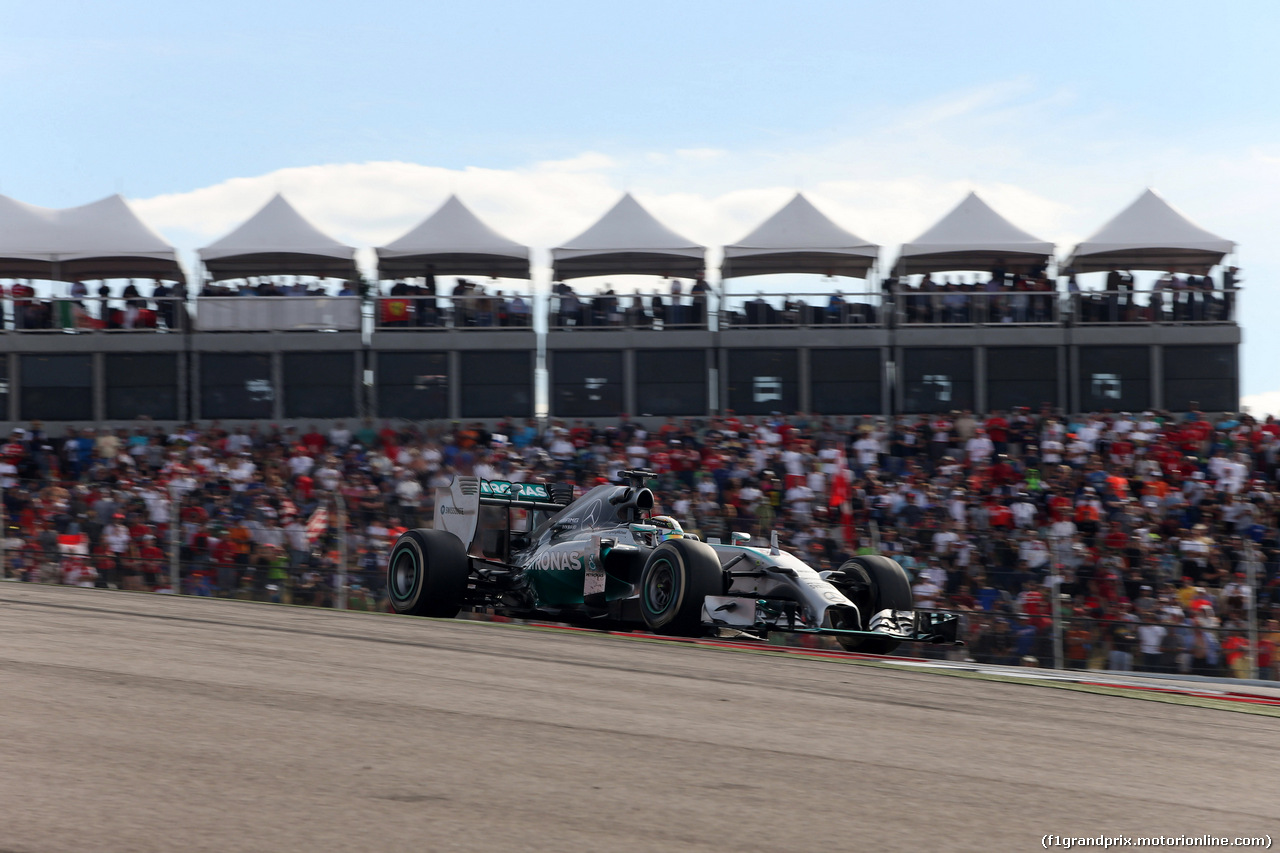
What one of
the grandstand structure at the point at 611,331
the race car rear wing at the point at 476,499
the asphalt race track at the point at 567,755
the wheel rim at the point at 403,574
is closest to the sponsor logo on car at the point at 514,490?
the race car rear wing at the point at 476,499

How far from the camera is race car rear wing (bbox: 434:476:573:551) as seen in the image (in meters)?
14.1

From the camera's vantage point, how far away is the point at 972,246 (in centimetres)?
2422

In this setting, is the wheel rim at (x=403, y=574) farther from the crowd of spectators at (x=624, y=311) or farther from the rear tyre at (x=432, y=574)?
the crowd of spectators at (x=624, y=311)

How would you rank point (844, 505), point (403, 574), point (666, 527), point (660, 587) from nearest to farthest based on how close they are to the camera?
point (660, 587)
point (666, 527)
point (403, 574)
point (844, 505)

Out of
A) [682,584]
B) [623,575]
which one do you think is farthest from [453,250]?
[682,584]

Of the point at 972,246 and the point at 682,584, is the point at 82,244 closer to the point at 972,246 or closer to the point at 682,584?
the point at 972,246

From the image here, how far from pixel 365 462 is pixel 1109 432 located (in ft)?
37.3

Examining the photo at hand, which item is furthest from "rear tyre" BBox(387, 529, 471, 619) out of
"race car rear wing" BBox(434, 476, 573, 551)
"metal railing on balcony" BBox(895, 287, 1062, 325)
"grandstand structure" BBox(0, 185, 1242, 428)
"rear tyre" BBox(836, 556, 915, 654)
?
"metal railing on balcony" BBox(895, 287, 1062, 325)

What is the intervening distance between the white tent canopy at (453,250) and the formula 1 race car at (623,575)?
445 inches

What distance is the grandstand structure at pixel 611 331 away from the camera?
24.6 metres

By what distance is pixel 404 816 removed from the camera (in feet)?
14.8

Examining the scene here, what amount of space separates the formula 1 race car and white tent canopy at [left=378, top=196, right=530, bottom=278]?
1131 cm

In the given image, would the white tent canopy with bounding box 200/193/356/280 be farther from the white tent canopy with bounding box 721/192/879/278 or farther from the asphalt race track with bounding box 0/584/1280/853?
the asphalt race track with bounding box 0/584/1280/853

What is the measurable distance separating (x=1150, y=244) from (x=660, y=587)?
52.9 ft
